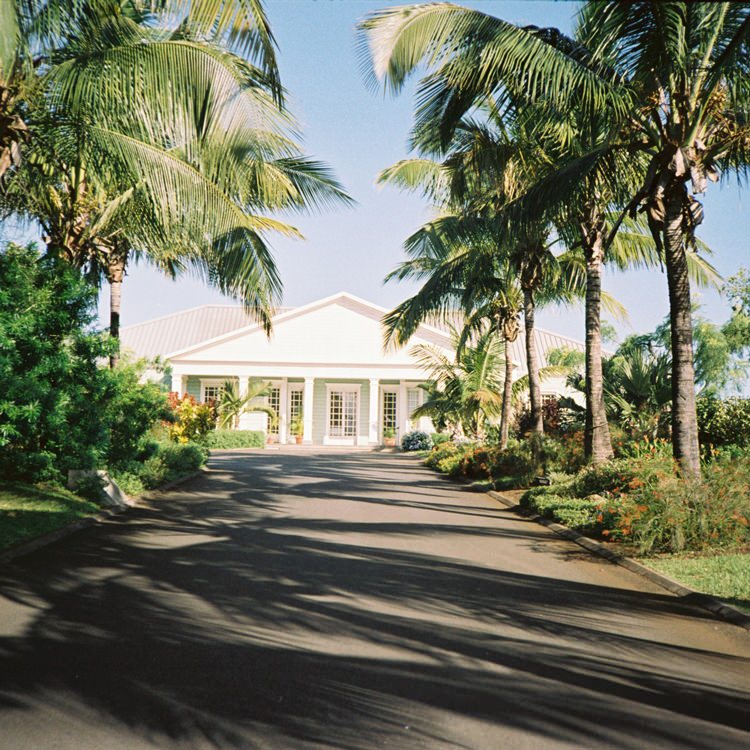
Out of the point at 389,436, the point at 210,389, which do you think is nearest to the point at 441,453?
the point at 389,436

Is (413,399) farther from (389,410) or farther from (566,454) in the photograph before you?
(566,454)

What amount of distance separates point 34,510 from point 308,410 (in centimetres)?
2799

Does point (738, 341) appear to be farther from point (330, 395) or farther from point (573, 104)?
point (573, 104)

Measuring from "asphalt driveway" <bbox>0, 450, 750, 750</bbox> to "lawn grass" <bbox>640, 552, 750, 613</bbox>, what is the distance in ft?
1.19

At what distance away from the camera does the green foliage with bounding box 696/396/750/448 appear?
631 inches

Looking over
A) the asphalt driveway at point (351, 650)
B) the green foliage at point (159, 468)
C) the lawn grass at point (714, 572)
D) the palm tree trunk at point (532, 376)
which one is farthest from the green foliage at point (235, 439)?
the lawn grass at point (714, 572)

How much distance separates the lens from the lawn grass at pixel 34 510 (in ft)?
29.3

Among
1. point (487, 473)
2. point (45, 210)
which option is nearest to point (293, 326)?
point (487, 473)

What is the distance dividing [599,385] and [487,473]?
690 cm

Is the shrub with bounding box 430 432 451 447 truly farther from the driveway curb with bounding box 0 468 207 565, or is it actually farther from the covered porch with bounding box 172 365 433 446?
the driveway curb with bounding box 0 468 207 565

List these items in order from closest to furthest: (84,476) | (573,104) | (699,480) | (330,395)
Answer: (699,480) → (573,104) → (84,476) → (330,395)

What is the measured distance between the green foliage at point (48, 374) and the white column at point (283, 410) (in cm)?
2746

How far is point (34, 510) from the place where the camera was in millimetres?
10258

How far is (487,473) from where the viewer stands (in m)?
19.9
